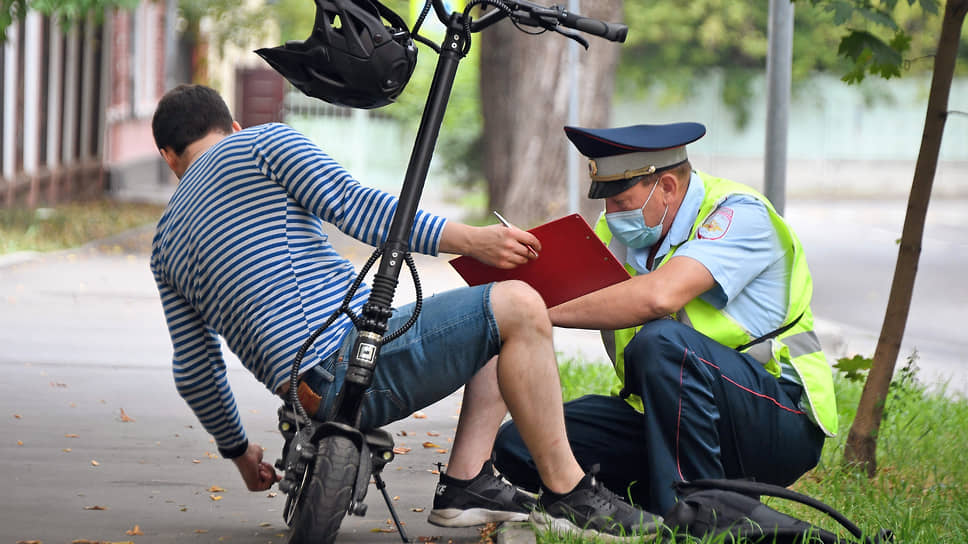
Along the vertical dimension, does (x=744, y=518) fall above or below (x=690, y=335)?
below

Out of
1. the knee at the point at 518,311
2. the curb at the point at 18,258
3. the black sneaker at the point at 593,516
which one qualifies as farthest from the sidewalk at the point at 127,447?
the curb at the point at 18,258

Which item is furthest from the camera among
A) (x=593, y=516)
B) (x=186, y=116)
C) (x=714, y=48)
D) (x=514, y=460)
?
(x=714, y=48)

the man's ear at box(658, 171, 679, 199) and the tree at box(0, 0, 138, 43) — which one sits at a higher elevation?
the man's ear at box(658, 171, 679, 199)

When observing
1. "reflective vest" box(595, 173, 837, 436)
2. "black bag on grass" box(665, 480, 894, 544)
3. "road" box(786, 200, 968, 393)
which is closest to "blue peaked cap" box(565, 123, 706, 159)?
"reflective vest" box(595, 173, 837, 436)

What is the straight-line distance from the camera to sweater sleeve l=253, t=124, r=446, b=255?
365cm

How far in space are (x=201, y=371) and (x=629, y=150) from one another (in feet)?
5.06

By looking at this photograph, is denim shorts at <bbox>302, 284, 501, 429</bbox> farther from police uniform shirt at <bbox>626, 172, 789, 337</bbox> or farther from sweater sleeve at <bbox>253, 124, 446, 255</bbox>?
police uniform shirt at <bbox>626, 172, 789, 337</bbox>

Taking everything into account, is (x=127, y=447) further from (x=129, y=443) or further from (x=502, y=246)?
(x=502, y=246)

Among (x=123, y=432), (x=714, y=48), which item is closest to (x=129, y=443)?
(x=123, y=432)

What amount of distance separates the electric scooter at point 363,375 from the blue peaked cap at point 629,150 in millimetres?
613

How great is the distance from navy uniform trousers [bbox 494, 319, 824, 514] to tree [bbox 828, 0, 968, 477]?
1.06 metres

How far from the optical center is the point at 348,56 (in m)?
3.52

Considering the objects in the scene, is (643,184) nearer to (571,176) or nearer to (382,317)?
(382,317)

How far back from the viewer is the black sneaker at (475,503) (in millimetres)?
4094
